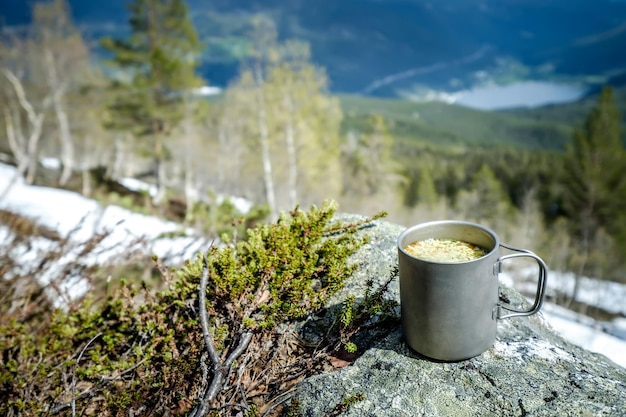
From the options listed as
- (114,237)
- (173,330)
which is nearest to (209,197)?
(114,237)

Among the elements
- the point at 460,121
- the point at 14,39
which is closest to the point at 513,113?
the point at 460,121

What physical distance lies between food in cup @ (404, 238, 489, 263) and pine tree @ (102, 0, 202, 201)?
59.0 feet

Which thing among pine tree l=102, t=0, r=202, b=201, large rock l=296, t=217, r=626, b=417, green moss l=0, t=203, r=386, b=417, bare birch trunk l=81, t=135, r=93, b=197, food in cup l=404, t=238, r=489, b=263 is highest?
pine tree l=102, t=0, r=202, b=201

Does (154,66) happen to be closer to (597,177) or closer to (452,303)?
(452,303)

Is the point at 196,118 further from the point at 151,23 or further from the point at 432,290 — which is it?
the point at 432,290

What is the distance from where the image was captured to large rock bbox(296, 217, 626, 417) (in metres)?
1.31

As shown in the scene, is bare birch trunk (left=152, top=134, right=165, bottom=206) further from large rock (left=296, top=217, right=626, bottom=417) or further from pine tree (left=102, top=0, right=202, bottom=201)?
large rock (left=296, top=217, right=626, bottom=417)

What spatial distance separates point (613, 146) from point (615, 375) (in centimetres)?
4383

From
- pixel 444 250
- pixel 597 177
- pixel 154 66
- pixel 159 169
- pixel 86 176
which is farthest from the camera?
pixel 597 177

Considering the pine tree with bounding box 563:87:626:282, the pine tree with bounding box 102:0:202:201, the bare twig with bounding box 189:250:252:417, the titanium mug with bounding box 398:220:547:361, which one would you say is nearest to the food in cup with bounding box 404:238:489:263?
the titanium mug with bounding box 398:220:547:361

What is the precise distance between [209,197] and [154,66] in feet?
34.7

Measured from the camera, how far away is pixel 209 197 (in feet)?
33.8

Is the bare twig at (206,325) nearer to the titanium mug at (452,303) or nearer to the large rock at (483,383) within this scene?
the large rock at (483,383)

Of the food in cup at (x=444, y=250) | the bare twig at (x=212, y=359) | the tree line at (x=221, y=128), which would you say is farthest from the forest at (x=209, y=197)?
the food in cup at (x=444, y=250)
